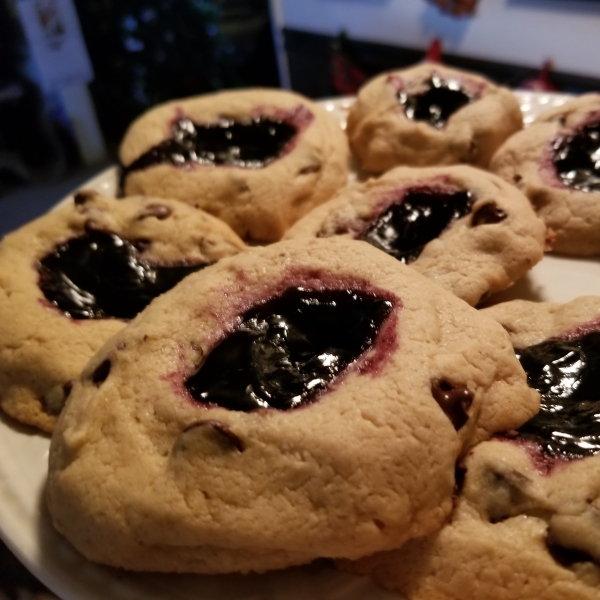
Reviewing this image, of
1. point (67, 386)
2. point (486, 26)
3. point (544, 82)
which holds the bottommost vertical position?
point (544, 82)

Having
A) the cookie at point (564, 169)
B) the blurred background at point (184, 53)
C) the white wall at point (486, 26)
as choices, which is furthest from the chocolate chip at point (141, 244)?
the white wall at point (486, 26)

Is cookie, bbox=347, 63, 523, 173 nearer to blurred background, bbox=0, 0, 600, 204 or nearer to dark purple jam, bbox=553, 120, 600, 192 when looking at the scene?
dark purple jam, bbox=553, 120, 600, 192

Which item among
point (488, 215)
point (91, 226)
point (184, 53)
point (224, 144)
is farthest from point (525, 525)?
point (184, 53)

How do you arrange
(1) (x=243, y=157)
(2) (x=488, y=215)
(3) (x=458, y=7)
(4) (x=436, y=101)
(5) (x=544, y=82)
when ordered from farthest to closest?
(3) (x=458, y=7) < (5) (x=544, y=82) < (4) (x=436, y=101) < (1) (x=243, y=157) < (2) (x=488, y=215)

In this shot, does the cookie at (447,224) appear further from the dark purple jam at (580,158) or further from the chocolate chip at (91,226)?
the chocolate chip at (91,226)

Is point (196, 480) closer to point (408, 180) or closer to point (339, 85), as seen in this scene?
point (408, 180)

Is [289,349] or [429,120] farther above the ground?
[289,349]

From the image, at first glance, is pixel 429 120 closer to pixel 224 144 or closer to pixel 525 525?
pixel 224 144
